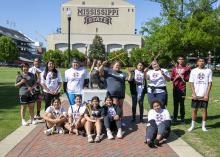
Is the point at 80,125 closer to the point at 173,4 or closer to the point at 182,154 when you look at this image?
the point at 182,154

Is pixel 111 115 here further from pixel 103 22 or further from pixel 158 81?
pixel 103 22

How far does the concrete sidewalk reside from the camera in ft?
25.7

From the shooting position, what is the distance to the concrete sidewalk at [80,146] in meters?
7.84

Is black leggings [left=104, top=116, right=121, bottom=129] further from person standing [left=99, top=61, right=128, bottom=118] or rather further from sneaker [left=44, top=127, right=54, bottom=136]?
sneaker [left=44, top=127, right=54, bottom=136]

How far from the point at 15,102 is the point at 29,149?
8231mm

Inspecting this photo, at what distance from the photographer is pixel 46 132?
9.52 m

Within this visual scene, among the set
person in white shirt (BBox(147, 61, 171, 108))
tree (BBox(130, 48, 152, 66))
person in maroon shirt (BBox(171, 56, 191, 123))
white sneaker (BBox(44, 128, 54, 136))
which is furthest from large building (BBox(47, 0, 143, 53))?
white sneaker (BBox(44, 128, 54, 136))

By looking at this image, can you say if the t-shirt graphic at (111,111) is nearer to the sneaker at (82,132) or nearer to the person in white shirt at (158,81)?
the sneaker at (82,132)

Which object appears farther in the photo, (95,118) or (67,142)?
(95,118)

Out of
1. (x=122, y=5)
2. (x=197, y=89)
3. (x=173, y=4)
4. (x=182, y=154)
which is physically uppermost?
(x=122, y=5)

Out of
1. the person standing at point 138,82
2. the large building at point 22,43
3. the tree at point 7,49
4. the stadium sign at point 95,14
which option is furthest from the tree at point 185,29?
the large building at point 22,43

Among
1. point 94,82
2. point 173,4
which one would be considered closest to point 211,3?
point 173,4

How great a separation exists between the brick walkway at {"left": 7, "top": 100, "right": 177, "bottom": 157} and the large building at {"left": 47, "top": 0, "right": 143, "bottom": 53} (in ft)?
343

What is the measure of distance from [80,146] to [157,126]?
1.68m
